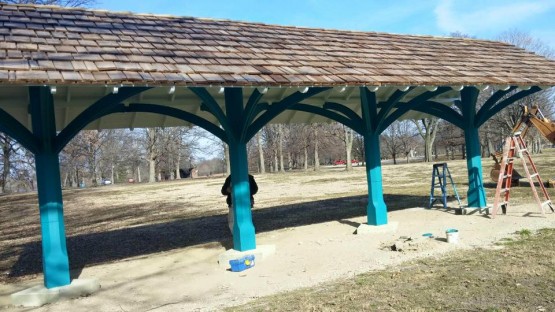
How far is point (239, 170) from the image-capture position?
8.16 m

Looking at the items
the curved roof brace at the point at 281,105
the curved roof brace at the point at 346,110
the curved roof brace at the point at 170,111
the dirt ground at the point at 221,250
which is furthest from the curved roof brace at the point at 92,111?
the curved roof brace at the point at 346,110

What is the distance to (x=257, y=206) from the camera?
55.6 feet

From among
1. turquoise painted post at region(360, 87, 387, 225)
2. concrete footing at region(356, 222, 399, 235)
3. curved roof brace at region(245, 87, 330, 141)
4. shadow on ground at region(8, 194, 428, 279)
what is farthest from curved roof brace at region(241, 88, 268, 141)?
concrete footing at region(356, 222, 399, 235)

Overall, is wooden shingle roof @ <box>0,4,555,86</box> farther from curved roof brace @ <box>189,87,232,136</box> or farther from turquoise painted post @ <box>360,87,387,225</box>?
turquoise painted post @ <box>360,87,387,225</box>

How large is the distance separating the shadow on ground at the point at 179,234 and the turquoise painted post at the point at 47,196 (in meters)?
1.46

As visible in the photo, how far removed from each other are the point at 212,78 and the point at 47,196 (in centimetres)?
305

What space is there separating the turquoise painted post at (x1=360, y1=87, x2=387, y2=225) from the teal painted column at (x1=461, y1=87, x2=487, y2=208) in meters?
3.00

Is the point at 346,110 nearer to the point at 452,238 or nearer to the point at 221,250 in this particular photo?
the point at 452,238

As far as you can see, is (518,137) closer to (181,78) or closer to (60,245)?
(181,78)

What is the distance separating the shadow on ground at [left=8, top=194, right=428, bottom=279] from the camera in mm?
9617

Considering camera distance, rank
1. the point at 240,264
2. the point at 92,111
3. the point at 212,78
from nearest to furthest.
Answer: the point at 92,111 → the point at 212,78 → the point at 240,264

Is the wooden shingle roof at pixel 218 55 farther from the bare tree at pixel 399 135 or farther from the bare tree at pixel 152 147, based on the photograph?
the bare tree at pixel 399 135

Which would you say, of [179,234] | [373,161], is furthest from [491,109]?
[179,234]

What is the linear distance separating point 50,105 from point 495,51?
449 inches
